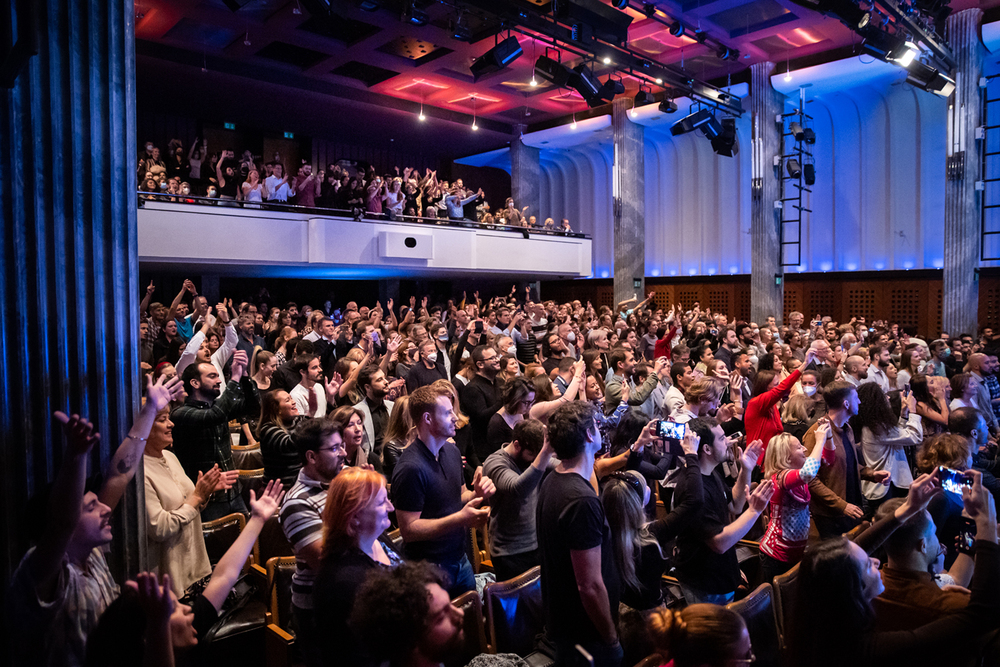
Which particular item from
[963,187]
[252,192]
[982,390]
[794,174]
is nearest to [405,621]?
[982,390]

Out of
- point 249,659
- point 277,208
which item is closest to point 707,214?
point 277,208

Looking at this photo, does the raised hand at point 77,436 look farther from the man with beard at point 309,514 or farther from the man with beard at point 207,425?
the man with beard at point 207,425

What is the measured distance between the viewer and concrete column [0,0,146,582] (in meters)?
2.13

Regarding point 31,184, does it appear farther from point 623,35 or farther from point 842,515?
point 623,35

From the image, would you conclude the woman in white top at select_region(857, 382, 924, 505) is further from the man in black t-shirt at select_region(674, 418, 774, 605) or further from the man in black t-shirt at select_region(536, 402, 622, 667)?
the man in black t-shirt at select_region(536, 402, 622, 667)

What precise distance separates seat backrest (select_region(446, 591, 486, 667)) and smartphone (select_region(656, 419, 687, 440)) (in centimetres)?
112

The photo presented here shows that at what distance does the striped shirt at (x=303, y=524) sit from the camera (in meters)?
2.25

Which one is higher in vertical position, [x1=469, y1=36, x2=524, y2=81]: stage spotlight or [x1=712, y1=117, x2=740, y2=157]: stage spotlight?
[x1=469, y1=36, x2=524, y2=81]: stage spotlight

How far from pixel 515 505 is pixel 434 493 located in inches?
19.1

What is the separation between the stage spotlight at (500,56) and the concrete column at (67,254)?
7.03 metres

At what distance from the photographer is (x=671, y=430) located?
10.0 feet

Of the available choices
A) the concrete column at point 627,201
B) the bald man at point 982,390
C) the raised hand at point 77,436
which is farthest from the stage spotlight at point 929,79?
the raised hand at point 77,436

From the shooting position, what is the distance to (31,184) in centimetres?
215

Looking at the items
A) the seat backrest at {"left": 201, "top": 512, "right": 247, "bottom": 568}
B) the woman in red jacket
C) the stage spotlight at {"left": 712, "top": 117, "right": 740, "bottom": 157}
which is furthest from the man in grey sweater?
the stage spotlight at {"left": 712, "top": 117, "right": 740, "bottom": 157}
